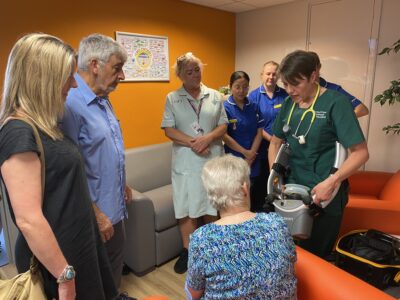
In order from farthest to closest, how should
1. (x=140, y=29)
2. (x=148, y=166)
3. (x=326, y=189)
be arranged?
1. (x=140, y=29)
2. (x=148, y=166)
3. (x=326, y=189)

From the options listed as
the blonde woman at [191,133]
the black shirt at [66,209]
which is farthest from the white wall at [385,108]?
the black shirt at [66,209]

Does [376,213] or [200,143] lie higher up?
[200,143]

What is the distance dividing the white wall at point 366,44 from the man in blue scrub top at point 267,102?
1146 mm

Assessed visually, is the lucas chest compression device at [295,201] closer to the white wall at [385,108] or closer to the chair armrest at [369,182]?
the chair armrest at [369,182]

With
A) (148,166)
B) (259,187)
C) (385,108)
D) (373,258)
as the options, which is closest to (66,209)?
(373,258)

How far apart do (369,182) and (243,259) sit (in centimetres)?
240

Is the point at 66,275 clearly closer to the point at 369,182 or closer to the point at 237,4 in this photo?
the point at 369,182

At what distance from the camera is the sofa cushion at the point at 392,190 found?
2473mm

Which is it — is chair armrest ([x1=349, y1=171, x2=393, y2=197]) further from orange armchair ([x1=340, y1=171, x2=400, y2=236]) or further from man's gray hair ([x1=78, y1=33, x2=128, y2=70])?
man's gray hair ([x1=78, y1=33, x2=128, y2=70])

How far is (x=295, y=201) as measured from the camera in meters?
1.47

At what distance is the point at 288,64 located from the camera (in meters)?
1.41

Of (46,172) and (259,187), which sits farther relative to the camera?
(259,187)

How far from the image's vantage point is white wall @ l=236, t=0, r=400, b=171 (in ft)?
10.0

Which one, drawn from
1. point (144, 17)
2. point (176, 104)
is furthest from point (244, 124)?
point (144, 17)
